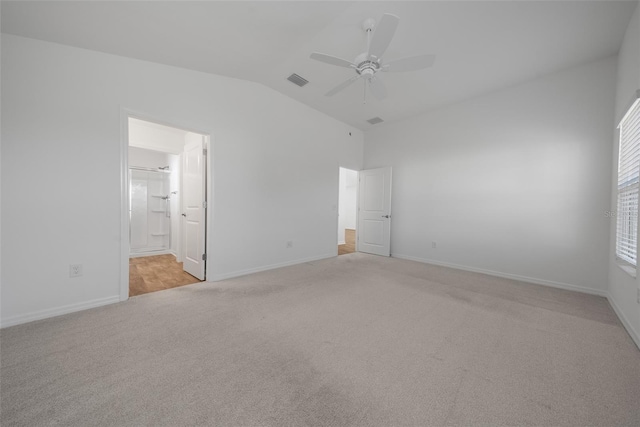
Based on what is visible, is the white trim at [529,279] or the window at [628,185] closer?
the window at [628,185]

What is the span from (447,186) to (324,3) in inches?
141

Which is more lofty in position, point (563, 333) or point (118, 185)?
point (118, 185)

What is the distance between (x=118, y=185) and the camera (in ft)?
8.19

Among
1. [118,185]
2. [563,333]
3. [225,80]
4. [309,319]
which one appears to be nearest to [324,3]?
[225,80]

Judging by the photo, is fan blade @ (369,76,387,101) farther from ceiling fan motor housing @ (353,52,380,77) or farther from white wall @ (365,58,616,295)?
white wall @ (365,58,616,295)

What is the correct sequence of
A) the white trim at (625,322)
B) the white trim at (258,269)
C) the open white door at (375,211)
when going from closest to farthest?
1. the white trim at (625,322)
2. the white trim at (258,269)
3. the open white door at (375,211)

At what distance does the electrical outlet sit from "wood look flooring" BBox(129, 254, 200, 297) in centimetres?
61

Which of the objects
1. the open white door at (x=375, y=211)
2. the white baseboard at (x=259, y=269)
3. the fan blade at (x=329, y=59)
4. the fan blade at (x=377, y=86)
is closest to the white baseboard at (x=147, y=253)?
the white baseboard at (x=259, y=269)

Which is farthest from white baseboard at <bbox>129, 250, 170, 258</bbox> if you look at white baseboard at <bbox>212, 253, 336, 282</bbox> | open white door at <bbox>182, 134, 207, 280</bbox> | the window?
the window

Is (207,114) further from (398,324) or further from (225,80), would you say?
(398,324)

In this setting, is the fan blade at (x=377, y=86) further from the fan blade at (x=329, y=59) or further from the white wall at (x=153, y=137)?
the white wall at (x=153, y=137)

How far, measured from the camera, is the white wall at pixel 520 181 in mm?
3033

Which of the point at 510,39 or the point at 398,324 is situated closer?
the point at 398,324

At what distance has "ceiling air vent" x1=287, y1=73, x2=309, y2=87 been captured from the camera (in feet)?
11.3
